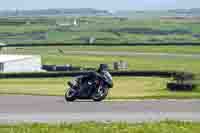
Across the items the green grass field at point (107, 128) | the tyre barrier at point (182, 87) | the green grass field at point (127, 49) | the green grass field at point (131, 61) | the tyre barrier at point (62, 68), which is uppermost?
the green grass field at point (107, 128)

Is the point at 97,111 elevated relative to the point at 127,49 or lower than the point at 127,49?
elevated

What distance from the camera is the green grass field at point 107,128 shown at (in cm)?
1479

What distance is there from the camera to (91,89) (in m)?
→ 24.0

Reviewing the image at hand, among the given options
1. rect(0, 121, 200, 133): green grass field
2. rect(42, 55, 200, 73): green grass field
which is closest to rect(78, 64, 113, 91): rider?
rect(0, 121, 200, 133): green grass field

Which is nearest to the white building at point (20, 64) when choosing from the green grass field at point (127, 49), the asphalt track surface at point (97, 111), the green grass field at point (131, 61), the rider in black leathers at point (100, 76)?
the green grass field at point (131, 61)

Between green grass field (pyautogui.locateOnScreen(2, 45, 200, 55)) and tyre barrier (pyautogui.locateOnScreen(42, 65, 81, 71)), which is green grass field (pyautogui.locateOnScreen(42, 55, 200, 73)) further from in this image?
green grass field (pyautogui.locateOnScreen(2, 45, 200, 55))

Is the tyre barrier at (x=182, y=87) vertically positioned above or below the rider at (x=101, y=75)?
below

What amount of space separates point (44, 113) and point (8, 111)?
1.18 m

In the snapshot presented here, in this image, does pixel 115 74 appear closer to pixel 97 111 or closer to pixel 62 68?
pixel 62 68

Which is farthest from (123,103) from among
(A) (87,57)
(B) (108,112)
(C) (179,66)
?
(A) (87,57)

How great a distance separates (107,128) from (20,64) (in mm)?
49853

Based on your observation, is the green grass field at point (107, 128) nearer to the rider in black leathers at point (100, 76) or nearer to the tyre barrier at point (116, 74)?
the rider in black leathers at point (100, 76)

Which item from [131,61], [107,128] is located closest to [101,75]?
[107,128]

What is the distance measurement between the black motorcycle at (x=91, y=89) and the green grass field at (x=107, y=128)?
791 cm
